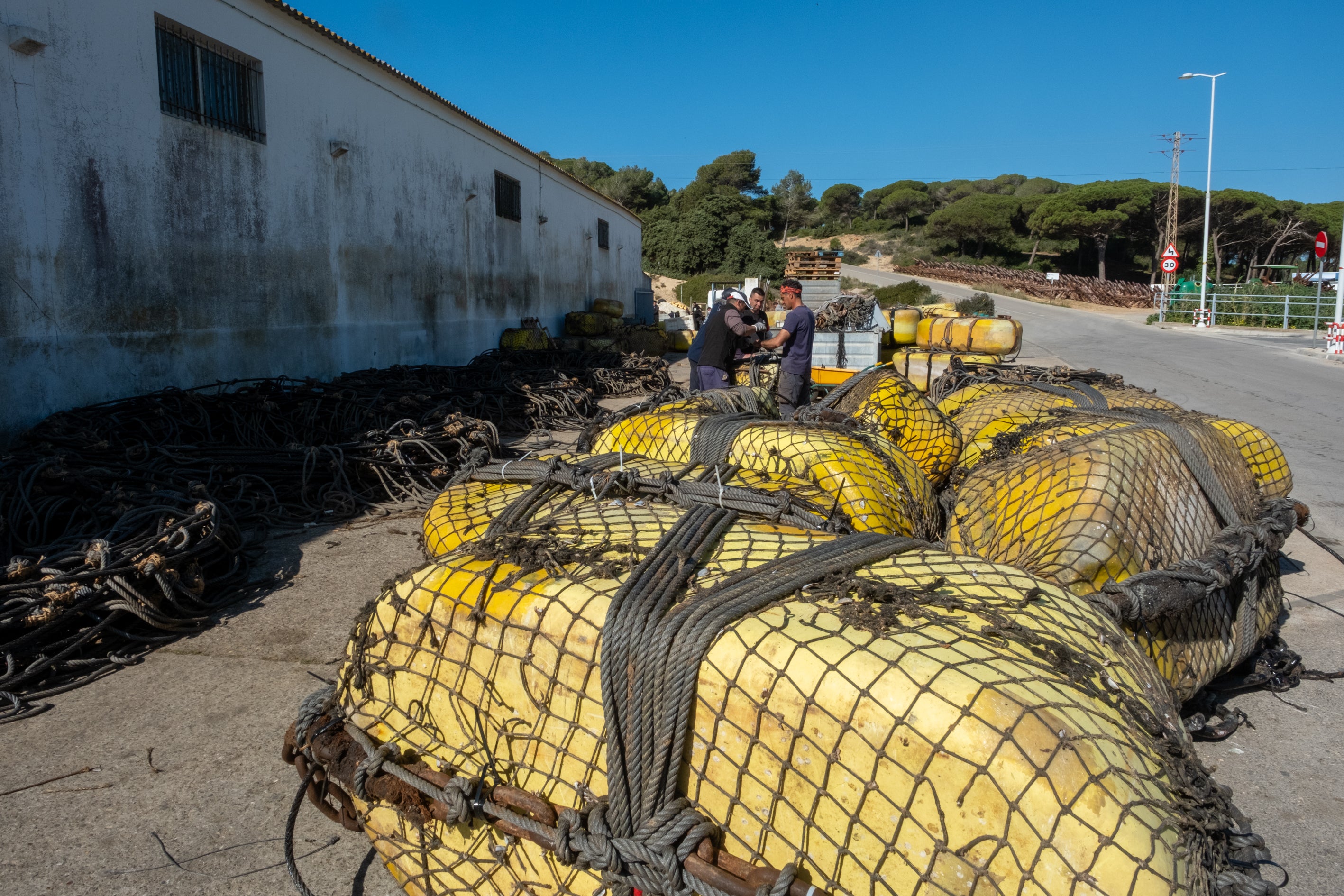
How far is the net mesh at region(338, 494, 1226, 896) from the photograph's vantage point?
53.8 inches

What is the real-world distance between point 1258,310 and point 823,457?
2931cm

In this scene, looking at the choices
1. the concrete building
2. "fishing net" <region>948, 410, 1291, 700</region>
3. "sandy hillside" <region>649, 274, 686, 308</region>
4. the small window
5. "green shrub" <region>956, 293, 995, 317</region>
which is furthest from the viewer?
"sandy hillside" <region>649, 274, 686, 308</region>

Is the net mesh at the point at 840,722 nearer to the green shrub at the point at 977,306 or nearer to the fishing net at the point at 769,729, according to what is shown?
the fishing net at the point at 769,729

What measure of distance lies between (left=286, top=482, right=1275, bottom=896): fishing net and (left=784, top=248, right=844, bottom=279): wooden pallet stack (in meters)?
17.2

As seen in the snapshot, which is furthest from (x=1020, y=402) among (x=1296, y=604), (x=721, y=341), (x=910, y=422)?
(x=721, y=341)

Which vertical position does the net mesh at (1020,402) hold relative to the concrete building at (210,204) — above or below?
below

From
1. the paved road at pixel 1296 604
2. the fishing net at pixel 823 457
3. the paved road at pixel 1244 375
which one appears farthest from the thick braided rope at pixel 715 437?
the paved road at pixel 1244 375

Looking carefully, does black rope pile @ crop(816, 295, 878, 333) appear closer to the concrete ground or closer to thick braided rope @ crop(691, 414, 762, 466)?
the concrete ground

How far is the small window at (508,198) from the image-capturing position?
15.4 m

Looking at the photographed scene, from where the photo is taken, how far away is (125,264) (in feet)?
22.9

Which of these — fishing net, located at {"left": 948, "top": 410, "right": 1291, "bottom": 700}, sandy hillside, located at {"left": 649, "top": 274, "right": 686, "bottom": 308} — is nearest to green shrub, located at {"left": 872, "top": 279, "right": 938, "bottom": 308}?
sandy hillside, located at {"left": 649, "top": 274, "right": 686, "bottom": 308}

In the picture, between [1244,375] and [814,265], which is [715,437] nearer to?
[1244,375]

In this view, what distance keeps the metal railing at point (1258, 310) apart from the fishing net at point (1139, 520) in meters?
24.8

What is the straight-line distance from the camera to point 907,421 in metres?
4.64
